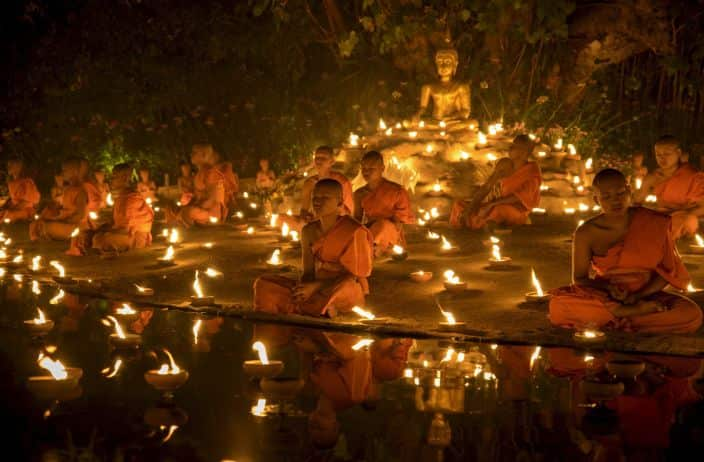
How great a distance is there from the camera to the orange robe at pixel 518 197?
13.0m

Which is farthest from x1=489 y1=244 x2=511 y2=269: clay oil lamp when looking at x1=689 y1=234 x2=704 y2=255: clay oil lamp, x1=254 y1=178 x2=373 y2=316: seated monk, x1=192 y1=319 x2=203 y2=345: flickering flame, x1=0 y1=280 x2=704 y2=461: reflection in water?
x1=192 y1=319 x2=203 y2=345: flickering flame

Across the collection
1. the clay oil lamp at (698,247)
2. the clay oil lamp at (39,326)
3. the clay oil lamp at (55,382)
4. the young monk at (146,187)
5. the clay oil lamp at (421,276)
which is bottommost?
the clay oil lamp at (55,382)

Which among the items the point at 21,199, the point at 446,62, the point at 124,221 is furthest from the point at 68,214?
the point at 446,62

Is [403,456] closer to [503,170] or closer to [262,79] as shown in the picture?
[503,170]

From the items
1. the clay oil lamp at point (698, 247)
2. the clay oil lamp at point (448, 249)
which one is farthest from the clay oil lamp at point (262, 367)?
the clay oil lamp at point (698, 247)

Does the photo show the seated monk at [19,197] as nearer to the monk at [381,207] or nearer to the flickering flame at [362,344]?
the monk at [381,207]

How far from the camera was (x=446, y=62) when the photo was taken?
16.3 meters

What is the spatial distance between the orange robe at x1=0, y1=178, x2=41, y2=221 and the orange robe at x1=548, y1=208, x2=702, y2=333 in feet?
33.7

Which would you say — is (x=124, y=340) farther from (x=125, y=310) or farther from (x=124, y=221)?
(x=124, y=221)

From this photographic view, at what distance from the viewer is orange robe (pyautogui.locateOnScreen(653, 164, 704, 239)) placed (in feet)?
37.5

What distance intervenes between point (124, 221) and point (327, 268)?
4.89 metres

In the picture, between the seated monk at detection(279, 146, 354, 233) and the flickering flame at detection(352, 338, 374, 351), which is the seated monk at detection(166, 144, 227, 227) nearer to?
the seated monk at detection(279, 146, 354, 233)

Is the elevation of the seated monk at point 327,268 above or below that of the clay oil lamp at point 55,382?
above

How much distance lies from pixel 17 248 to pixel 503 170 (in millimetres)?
6162
